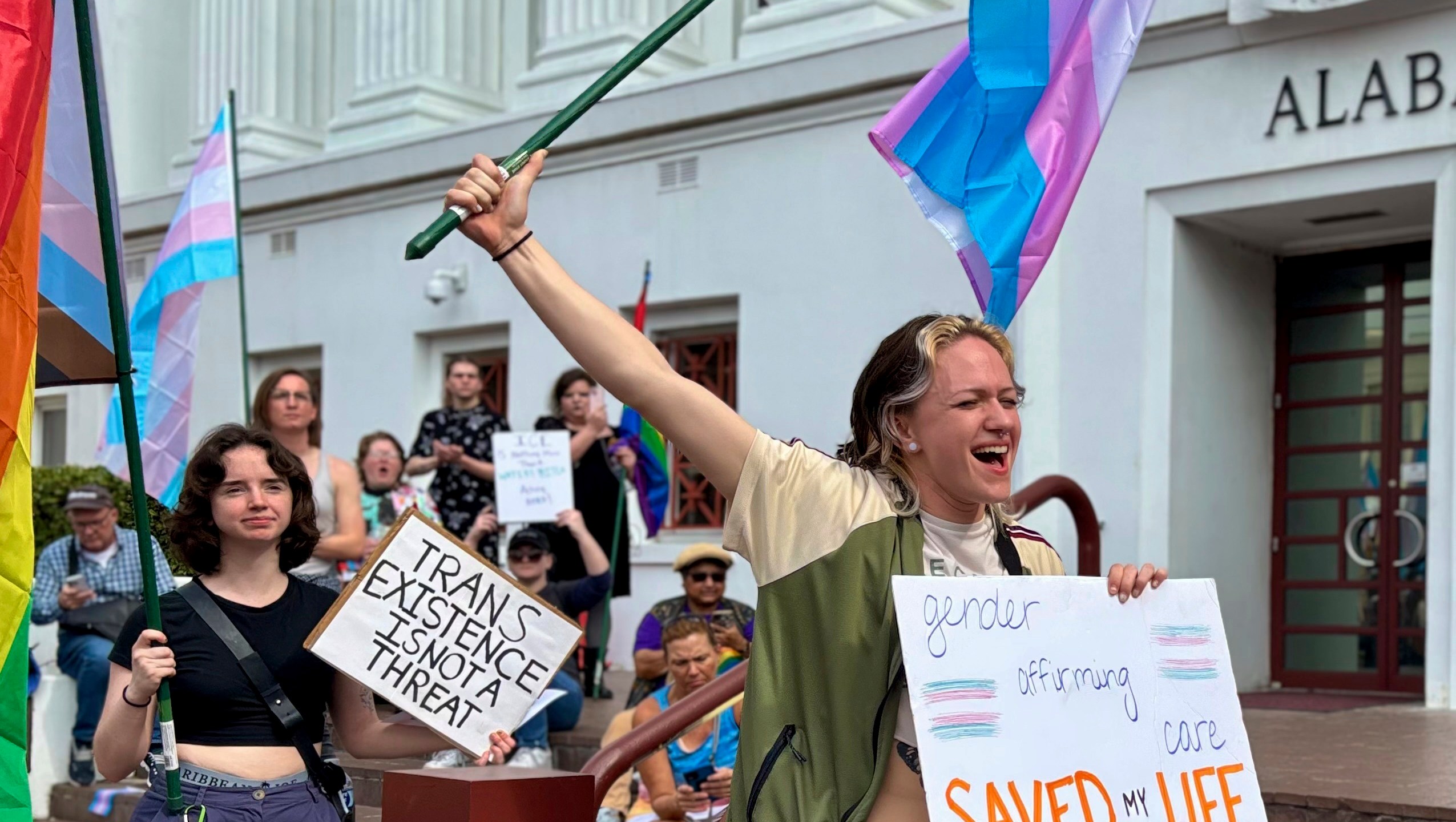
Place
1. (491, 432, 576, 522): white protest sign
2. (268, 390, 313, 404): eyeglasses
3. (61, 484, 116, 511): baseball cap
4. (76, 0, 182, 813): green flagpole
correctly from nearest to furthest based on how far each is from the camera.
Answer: (76, 0, 182, 813): green flagpole, (268, 390, 313, 404): eyeglasses, (61, 484, 116, 511): baseball cap, (491, 432, 576, 522): white protest sign

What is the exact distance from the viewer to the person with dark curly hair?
4078mm

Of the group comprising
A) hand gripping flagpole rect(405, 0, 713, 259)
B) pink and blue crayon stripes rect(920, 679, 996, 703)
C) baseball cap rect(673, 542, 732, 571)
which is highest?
hand gripping flagpole rect(405, 0, 713, 259)

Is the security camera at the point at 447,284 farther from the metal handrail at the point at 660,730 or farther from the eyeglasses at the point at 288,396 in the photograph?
the metal handrail at the point at 660,730

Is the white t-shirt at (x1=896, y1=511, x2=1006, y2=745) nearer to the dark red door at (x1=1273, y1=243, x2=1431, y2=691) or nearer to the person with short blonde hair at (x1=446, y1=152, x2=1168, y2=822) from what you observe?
the person with short blonde hair at (x1=446, y1=152, x2=1168, y2=822)

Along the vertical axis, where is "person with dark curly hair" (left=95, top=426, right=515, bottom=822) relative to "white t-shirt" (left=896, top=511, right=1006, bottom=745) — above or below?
below

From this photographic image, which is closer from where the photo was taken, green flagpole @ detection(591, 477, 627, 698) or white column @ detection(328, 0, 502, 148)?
green flagpole @ detection(591, 477, 627, 698)

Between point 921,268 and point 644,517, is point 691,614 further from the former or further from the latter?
point 921,268

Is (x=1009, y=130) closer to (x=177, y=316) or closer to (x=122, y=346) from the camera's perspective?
(x=122, y=346)

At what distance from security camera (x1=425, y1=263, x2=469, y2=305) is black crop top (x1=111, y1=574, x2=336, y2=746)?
11.2 metres

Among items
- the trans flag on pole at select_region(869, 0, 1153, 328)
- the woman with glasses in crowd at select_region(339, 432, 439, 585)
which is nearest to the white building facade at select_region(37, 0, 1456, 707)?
the woman with glasses in crowd at select_region(339, 432, 439, 585)

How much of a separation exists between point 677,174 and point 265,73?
19.1 feet

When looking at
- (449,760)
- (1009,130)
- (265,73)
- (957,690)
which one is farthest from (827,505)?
(265,73)

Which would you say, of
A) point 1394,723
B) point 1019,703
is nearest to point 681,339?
point 1394,723

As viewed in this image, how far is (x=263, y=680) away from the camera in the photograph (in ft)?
13.6
